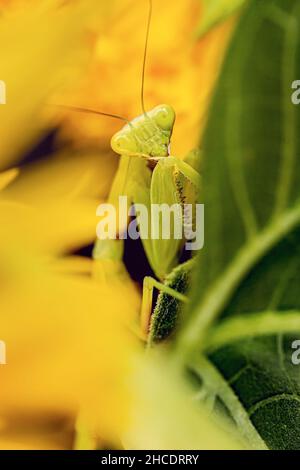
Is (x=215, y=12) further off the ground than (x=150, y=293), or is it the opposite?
(x=215, y=12)

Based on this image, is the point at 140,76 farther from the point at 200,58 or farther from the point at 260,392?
the point at 260,392

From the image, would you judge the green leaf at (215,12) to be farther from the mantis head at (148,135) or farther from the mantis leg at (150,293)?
the mantis leg at (150,293)

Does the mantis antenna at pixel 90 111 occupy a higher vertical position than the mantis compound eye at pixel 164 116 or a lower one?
lower

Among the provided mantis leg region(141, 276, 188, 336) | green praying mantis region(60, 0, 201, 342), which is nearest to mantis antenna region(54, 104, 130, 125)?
green praying mantis region(60, 0, 201, 342)

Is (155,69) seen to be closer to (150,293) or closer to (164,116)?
(164,116)

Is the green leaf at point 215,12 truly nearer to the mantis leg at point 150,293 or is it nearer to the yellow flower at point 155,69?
the yellow flower at point 155,69

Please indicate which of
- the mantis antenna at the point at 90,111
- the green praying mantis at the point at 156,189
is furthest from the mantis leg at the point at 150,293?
the mantis antenna at the point at 90,111

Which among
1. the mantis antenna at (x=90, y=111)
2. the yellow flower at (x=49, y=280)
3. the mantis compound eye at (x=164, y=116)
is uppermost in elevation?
the mantis compound eye at (x=164, y=116)

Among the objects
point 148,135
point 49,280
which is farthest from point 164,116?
point 49,280

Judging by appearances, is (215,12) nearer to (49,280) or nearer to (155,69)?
(155,69)
